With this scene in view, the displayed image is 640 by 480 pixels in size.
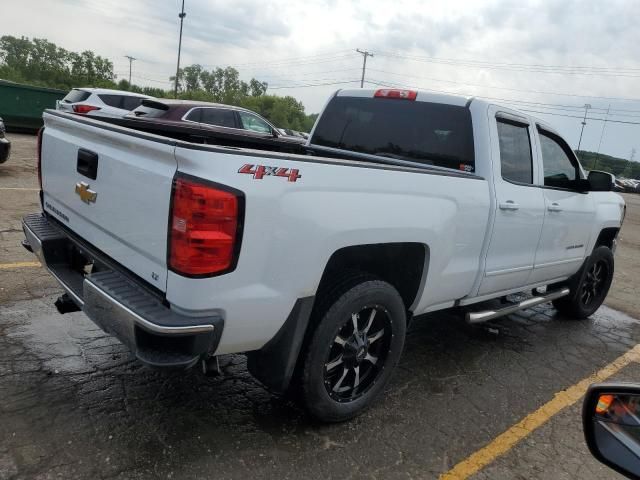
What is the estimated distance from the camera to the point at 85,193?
2930mm

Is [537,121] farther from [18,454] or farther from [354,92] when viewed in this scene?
[18,454]

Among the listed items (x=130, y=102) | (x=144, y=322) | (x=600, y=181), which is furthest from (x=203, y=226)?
(x=130, y=102)

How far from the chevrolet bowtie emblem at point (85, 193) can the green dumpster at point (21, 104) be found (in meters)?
18.2

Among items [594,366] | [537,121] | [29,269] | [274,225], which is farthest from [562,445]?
[29,269]

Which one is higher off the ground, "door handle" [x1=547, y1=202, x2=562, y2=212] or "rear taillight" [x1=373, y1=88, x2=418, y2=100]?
"rear taillight" [x1=373, y1=88, x2=418, y2=100]

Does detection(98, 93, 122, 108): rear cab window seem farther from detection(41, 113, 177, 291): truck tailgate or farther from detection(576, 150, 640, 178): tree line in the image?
detection(576, 150, 640, 178): tree line

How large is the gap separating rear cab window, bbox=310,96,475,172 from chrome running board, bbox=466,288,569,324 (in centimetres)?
106

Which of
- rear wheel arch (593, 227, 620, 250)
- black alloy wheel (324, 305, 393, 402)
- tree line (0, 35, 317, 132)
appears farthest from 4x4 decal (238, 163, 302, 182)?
tree line (0, 35, 317, 132)

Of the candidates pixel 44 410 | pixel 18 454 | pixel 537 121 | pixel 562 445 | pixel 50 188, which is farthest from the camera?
pixel 537 121

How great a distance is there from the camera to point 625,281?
8.09 meters

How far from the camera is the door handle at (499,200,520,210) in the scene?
147 inches

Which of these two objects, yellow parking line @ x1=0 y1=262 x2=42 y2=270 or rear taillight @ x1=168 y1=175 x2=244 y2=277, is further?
yellow parking line @ x1=0 y1=262 x2=42 y2=270

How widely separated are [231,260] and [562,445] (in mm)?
2376

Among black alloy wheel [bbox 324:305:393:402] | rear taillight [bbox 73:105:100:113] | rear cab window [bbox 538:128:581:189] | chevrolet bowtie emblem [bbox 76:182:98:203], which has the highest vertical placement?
rear cab window [bbox 538:128:581:189]
